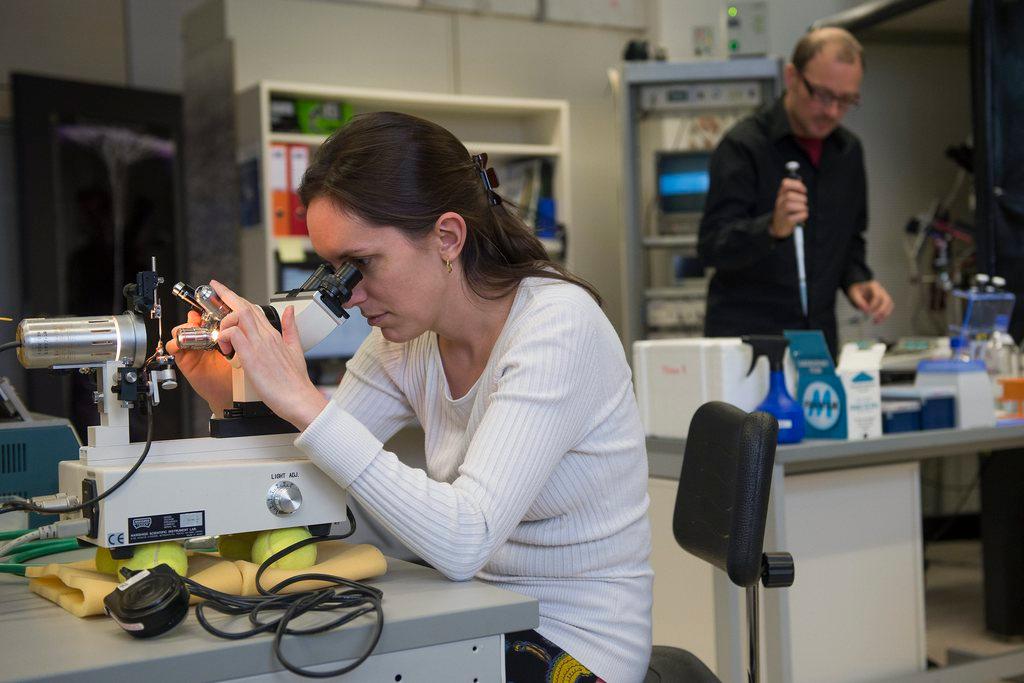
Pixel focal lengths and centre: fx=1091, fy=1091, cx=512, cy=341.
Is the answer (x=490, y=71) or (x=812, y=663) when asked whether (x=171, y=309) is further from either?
(x=812, y=663)

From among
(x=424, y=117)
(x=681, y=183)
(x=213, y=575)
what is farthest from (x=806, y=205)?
(x=213, y=575)

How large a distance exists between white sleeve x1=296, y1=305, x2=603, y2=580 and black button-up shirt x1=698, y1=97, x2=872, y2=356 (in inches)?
69.3

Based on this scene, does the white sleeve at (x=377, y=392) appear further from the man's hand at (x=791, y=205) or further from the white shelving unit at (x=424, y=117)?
the white shelving unit at (x=424, y=117)

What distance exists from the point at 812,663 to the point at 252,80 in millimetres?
3063

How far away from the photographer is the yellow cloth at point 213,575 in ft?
3.55

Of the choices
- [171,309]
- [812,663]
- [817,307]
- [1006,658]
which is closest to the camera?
[812,663]

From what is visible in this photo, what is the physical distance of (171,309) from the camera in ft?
15.8

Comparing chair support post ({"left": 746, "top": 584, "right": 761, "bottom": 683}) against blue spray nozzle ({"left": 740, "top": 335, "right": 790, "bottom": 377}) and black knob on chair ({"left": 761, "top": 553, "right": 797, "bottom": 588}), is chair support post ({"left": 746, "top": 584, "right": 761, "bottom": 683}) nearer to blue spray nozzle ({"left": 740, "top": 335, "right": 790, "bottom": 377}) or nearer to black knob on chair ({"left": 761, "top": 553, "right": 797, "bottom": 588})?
black knob on chair ({"left": 761, "top": 553, "right": 797, "bottom": 588})

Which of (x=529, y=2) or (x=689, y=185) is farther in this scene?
(x=529, y=2)

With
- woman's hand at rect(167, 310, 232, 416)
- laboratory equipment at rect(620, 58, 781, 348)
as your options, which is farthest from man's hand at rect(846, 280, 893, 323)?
woman's hand at rect(167, 310, 232, 416)

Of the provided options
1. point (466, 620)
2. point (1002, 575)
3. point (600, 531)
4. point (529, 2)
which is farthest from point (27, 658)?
point (529, 2)

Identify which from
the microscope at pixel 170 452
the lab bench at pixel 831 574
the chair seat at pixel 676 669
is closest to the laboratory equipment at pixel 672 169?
the lab bench at pixel 831 574

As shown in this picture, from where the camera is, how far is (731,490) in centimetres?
144

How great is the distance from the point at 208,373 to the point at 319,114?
292 cm
